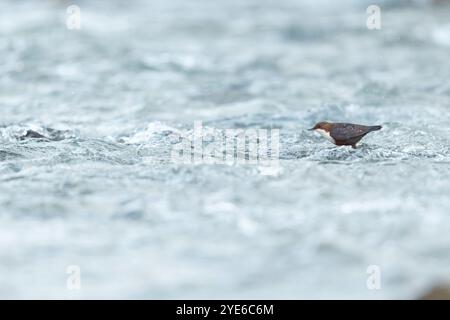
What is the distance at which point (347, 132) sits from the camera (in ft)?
23.2

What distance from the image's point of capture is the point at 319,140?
7707mm

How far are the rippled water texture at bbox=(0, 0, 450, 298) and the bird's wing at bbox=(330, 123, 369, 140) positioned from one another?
0.14 meters

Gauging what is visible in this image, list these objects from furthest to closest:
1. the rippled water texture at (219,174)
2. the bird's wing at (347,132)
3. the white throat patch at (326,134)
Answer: the white throat patch at (326,134), the bird's wing at (347,132), the rippled water texture at (219,174)

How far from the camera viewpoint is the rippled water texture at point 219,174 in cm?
470

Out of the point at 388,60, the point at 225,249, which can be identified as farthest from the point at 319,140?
the point at 388,60

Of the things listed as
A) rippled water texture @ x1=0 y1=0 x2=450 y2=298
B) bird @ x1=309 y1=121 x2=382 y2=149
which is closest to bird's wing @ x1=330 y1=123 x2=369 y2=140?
bird @ x1=309 y1=121 x2=382 y2=149

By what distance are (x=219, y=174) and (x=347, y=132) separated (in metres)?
1.32

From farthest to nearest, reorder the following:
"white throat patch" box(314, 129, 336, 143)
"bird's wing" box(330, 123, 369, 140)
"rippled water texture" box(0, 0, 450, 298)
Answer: "white throat patch" box(314, 129, 336, 143), "bird's wing" box(330, 123, 369, 140), "rippled water texture" box(0, 0, 450, 298)

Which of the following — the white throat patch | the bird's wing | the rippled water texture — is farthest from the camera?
the white throat patch

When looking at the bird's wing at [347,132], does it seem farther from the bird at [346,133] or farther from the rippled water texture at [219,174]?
the rippled water texture at [219,174]

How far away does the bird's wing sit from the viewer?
7.05 meters

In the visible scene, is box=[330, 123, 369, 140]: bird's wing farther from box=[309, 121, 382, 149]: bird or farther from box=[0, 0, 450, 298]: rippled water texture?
box=[0, 0, 450, 298]: rippled water texture

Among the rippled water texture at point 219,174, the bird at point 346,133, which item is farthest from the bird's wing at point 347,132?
the rippled water texture at point 219,174

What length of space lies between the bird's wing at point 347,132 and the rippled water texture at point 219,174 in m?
0.14
